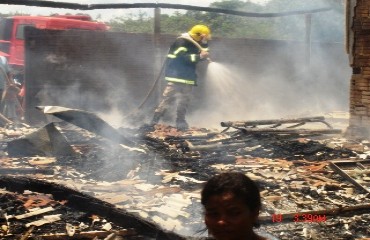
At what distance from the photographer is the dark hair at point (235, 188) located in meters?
2.66

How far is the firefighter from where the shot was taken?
12.6 m

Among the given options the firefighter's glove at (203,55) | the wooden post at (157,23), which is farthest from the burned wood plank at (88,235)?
the wooden post at (157,23)

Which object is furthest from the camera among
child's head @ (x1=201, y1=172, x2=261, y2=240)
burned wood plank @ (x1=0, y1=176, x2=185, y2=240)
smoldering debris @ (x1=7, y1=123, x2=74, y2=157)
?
smoldering debris @ (x1=7, y1=123, x2=74, y2=157)

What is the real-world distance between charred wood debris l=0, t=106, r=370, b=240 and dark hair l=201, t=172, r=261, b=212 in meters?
1.37

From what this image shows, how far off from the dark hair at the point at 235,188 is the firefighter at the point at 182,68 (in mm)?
9790

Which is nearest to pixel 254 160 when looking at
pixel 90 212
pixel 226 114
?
pixel 90 212

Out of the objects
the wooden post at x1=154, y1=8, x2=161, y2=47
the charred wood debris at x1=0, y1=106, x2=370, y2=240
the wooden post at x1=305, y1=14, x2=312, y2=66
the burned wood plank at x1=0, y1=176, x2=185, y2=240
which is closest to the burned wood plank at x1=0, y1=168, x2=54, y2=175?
the charred wood debris at x1=0, y1=106, x2=370, y2=240

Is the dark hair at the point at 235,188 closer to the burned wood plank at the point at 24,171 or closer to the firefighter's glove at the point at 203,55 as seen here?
the burned wood plank at the point at 24,171

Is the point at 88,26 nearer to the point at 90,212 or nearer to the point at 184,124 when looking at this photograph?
the point at 184,124

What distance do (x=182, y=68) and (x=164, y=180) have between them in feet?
19.4

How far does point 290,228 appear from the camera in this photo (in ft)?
18.1

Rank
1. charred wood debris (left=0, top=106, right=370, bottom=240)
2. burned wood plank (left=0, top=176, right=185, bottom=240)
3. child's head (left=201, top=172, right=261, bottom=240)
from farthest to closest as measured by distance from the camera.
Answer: charred wood debris (left=0, top=106, right=370, bottom=240) < burned wood plank (left=0, top=176, right=185, bottom=240) < child's head (left=201, top=172, right=261, bottom=240)
